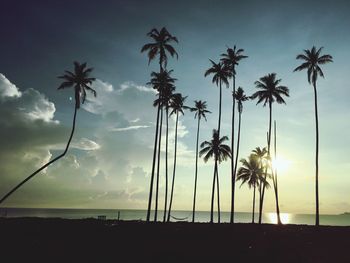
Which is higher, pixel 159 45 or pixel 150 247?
pixel 159 45

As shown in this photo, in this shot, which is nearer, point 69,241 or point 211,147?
point 69,241

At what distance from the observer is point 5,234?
78.3 ft

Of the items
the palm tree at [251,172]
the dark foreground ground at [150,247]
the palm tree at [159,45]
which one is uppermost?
the palm tree at [159,45]

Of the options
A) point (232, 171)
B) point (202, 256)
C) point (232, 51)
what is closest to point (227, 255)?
point (202, 256)

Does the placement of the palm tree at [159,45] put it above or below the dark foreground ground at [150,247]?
above

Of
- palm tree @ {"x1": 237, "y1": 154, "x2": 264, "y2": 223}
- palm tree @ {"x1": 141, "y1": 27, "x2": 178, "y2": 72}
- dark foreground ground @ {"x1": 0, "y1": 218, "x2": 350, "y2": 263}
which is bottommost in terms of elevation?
dark foreground ground @ {"x1": 0, "y1": 218, "x2": 350, "y2": 263}

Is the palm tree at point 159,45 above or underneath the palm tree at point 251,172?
above

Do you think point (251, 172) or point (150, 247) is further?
point (251, 172)

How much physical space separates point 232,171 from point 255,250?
2311 centimetres

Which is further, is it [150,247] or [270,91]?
[270,91]

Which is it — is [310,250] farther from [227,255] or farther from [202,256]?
[202,256]

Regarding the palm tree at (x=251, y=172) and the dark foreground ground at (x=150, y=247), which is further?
the palm tree at (x=251, y=172)

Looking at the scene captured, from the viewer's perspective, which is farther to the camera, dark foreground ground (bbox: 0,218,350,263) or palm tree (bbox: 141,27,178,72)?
palm tree (bbox: 141,27,178,72)

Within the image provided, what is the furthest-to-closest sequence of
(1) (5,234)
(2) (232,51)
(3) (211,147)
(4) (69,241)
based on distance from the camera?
(3) (211,147) → (2) (232,51) → (1) (5,234) → (4) (69,241)
